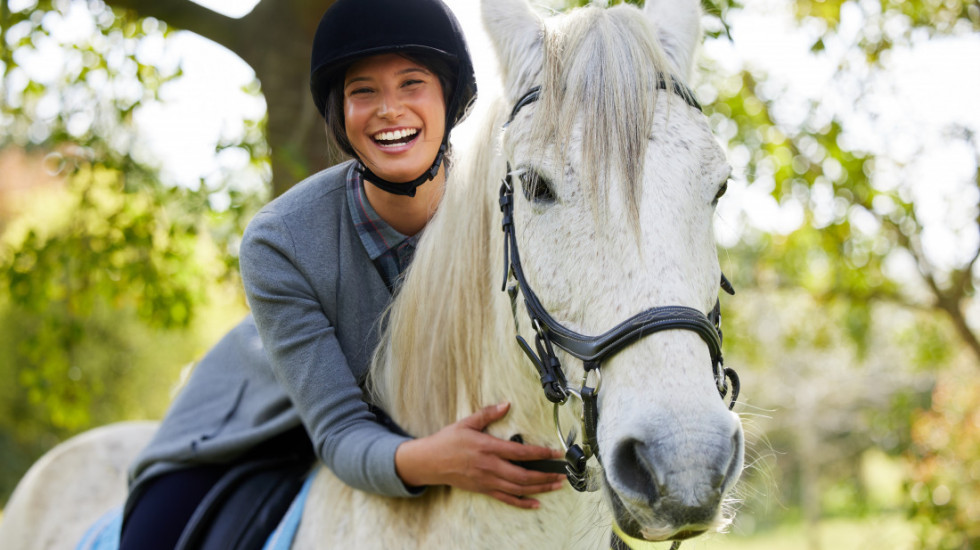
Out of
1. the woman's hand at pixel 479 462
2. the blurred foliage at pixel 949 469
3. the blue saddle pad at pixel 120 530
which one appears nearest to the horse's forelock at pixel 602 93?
the woman's hand at pixel 479 462

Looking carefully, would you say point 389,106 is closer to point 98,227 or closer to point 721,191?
point 721,191

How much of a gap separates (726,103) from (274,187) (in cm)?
317

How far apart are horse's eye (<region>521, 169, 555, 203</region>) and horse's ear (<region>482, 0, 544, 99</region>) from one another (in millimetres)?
292

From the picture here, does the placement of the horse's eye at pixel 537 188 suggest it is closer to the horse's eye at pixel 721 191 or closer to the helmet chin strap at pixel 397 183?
the horse's eye at pixel 721 191

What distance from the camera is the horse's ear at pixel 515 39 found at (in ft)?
5.96

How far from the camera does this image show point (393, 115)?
2.14 m

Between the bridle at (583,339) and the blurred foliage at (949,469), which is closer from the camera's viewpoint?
the bridle at (583,339)

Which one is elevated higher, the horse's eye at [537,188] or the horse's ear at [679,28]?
the horse's ear at [679,28]

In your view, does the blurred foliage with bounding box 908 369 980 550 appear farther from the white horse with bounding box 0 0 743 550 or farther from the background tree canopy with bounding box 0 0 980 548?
the white horse with bounding box 0 0 743 550

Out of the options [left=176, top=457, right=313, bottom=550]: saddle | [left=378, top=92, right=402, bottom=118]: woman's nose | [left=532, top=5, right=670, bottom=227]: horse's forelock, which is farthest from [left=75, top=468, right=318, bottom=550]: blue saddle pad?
[left=532, top=5, right=670, bottom=227]: horse's forelock

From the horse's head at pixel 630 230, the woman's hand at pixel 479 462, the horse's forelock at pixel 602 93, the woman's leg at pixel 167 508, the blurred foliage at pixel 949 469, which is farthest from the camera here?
the blurred foliage at pixel 949 469

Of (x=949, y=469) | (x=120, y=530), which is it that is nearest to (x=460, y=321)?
(x=120, y=530)

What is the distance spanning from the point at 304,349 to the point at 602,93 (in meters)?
1.06

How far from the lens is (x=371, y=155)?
2.15 meters
